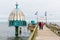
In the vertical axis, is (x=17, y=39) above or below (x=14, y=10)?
below

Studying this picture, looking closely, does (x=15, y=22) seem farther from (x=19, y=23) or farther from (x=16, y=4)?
(x=16, y=4)

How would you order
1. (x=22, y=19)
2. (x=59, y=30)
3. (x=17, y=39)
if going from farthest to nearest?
1. (x=22, y=19)
2. (x=17, y=39)
3. (x=59, y=30)

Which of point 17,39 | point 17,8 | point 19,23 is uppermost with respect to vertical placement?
point 17,8

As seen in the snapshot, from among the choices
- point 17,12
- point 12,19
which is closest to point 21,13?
point 17,12

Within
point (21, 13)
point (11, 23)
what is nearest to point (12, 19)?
point (11, 23)

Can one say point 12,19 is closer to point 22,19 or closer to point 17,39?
point 22,19

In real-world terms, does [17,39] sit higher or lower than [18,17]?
lower

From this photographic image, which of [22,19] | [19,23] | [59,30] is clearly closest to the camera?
[59,30]

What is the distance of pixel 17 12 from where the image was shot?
61.2 metres

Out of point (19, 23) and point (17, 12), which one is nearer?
point (19, 23)

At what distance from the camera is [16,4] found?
58.9 m

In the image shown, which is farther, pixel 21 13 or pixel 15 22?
pixel 21 13

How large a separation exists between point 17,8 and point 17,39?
12855 millimetres

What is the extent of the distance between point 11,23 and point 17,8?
5.80 metres
